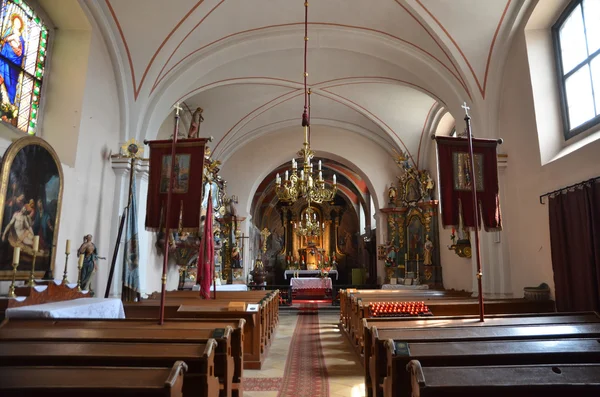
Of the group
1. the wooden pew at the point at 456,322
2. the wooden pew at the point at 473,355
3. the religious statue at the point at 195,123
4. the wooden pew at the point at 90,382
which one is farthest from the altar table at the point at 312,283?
the wooden pew at the point at 90,382

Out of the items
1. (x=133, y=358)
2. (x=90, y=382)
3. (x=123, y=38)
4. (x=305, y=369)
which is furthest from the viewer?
(x=123, y=38)

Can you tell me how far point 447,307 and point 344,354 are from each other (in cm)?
159

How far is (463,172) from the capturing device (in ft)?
14.7

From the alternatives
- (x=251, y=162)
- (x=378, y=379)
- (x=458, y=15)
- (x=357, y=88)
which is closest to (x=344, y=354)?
(x=378, y=379)

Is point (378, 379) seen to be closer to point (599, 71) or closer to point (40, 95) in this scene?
point (599, 71)

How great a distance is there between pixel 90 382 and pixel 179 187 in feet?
7.32

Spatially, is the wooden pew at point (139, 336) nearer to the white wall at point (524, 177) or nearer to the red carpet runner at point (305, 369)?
the red carpet runner at point (305, 369)

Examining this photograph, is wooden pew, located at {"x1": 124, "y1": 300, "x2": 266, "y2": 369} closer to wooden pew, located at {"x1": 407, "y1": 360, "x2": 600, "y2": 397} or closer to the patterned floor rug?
the patterned floor rug

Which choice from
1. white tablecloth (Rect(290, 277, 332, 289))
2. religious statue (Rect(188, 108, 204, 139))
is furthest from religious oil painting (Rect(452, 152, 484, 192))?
white tablecloth (Rect(290, 277, 332, 289))

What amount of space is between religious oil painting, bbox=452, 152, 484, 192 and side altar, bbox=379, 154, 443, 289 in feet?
23.4

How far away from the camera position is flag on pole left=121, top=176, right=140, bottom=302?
22.0 feet

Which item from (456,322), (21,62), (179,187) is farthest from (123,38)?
(456,322)

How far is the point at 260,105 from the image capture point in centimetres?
1123

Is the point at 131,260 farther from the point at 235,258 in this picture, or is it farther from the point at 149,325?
the point at 235,258
